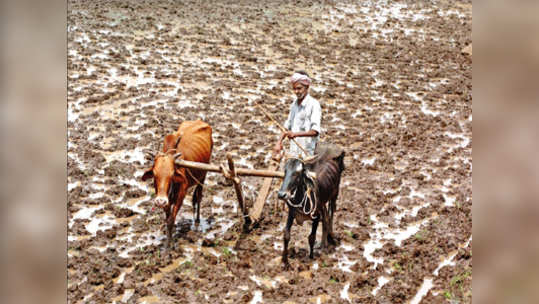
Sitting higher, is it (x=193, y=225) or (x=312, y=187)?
(x=312, y=187)

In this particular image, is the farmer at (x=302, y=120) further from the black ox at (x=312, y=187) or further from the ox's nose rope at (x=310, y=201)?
the ox's nose rope at (x=310, y=201)

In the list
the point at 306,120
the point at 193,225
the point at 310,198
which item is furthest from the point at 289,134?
the point at 193,225

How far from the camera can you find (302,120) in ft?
19.5

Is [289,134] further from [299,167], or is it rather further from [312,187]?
[312,187]

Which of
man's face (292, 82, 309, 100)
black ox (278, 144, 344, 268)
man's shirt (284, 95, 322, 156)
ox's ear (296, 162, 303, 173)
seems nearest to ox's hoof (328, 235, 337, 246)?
black ox (278, 144, 344, 268)

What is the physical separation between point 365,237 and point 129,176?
4494mm

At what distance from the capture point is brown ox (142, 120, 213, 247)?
5.77 m

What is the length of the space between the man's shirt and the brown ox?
1411mm

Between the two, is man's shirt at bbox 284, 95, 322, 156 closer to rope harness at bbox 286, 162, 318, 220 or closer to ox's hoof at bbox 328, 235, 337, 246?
rope harness at bbox 286, 162, 318, 220

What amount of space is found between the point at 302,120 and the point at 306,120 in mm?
69

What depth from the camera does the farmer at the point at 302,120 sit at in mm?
5730

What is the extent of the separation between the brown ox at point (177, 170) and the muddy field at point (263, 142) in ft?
2.02

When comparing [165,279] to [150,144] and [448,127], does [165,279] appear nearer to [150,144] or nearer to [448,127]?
[150,144]
